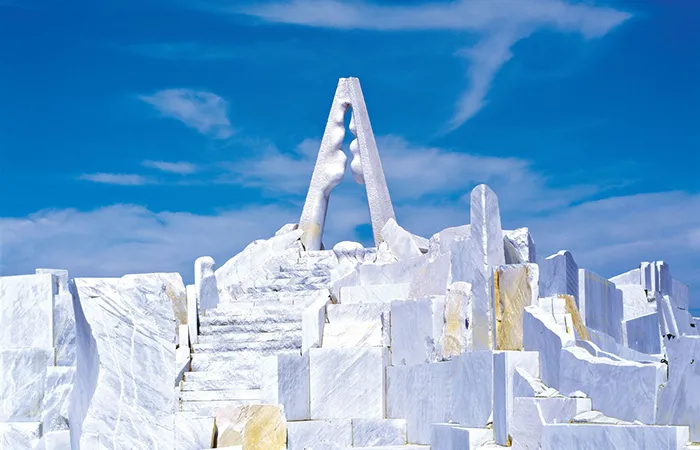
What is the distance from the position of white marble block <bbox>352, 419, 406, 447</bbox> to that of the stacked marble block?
2911 millimetres

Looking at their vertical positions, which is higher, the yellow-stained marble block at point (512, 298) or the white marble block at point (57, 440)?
the yellow-stained marble block at point (512, 298)

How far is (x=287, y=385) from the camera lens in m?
10.4

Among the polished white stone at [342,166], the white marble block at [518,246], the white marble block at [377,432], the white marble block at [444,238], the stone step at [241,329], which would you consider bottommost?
the white marble block at [377,432]

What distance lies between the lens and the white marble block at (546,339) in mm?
7637

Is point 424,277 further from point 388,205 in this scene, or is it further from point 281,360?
point 388,205

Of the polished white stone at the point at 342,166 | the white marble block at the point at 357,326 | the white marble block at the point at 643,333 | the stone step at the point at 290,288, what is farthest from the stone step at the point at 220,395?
the polished white stone at the point at 342,166

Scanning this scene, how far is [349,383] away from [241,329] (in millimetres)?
2129

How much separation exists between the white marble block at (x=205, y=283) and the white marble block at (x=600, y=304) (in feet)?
16.3

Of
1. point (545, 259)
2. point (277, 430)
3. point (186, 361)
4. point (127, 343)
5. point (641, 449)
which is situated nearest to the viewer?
point (641, 449)

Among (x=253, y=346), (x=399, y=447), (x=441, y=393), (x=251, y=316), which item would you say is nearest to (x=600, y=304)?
(x=441, y=393)

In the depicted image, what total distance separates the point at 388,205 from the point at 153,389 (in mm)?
13083

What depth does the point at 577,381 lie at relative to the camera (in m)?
7.30

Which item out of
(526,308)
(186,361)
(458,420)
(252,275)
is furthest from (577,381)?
(252,275)

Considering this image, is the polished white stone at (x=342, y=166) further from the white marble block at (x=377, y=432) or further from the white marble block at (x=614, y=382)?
the white marble block at (x=614, y=382)
